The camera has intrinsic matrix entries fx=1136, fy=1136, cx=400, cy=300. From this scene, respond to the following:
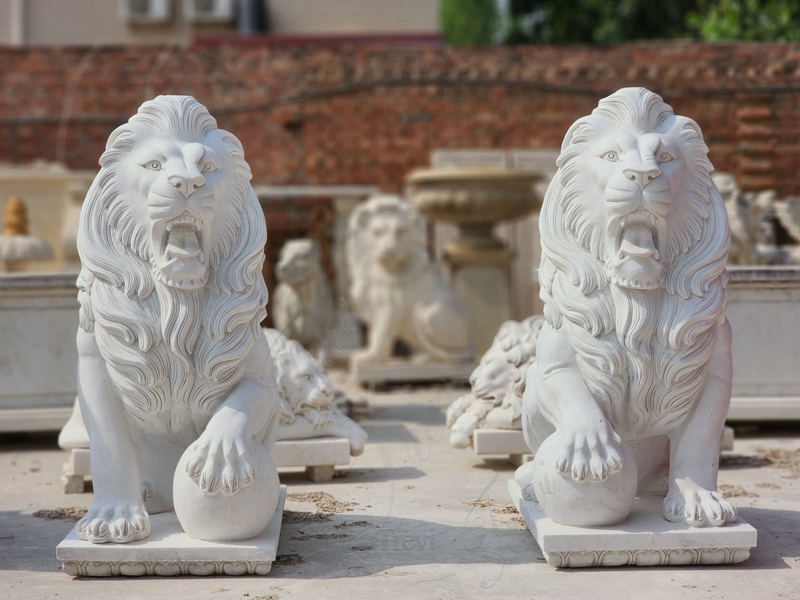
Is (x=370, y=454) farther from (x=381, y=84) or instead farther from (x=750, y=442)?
(x=381, y=84)

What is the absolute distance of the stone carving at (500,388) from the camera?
5.25 meters

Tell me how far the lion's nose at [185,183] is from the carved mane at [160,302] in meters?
0.10

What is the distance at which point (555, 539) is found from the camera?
3.62 meters

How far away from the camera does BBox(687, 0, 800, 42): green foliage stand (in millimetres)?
13898

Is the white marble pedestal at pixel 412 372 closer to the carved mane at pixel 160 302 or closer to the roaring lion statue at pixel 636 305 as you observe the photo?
the roaring lion statue at pixel 636 305

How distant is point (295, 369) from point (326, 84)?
7513mm

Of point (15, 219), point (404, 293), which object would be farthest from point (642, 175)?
point (15, 219)

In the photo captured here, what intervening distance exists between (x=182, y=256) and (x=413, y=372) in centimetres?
494

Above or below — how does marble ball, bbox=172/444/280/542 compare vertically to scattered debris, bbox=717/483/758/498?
above

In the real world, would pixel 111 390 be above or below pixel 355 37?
below

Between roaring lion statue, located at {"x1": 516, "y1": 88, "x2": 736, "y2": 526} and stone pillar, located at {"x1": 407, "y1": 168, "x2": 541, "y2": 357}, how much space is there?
5693 millimetres

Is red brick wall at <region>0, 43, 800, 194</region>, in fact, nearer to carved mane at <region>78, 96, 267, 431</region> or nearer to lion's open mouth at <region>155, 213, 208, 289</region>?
carved mane at <region>78, 96, 267, 431</region>

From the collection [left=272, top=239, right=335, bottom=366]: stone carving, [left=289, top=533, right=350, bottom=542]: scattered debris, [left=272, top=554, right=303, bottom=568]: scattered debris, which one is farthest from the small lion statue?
[left=272, top=554, right=303, bottom=568]: scattered debris

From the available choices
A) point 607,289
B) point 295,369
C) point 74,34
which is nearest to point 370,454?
point 295,369
